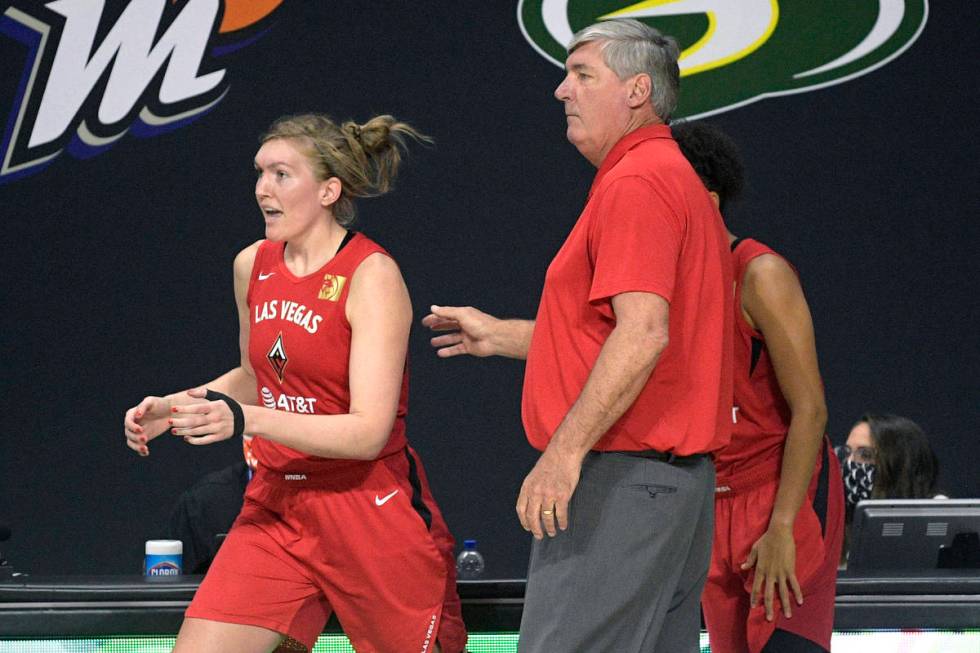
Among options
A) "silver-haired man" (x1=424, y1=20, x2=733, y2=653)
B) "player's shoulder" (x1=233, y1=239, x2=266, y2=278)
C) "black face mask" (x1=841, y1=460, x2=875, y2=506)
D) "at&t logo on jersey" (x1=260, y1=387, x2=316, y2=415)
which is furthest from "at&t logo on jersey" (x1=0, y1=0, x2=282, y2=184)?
"silver-haired man" (x1=424, y1=20, x2=733, y2=653)

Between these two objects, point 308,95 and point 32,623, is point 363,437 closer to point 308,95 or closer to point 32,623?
point 32,623

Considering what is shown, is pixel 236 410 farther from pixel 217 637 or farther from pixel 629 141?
pixel 629 141

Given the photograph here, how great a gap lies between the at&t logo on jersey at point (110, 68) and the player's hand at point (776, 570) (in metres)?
3.55

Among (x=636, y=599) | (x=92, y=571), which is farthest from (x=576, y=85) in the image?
(x=92, y=571)

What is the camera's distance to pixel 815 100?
525 centimetres

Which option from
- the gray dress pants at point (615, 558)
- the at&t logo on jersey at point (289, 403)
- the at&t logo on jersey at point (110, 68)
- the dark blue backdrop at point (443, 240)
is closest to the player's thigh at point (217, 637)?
the at&t logo on jersey at point (289, 403)

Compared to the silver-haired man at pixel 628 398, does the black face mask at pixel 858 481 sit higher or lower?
lower

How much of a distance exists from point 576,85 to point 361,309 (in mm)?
593

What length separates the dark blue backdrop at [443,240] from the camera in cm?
520

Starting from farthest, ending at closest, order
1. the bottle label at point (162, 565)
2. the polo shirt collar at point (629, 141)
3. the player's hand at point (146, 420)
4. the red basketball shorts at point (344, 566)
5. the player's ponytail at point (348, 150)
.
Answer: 1. the bottle label at point (162, 565)
2. the player's ponytail at point (348, 150)
3. the red basketball shorts at point (344, 566)
4. the player's hand at point (146, 420)
5. the polo shirt collar at point (629, 141)

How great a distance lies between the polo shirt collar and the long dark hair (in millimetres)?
2458

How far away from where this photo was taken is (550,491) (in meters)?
1.88

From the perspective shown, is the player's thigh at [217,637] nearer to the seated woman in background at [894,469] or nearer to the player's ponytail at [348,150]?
the player's ponytail at [348,150]

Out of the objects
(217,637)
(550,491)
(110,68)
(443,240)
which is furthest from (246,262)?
(110,68)
